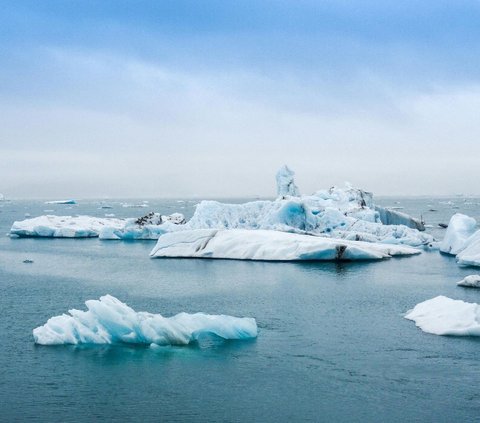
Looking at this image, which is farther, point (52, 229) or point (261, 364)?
point (52, 229)

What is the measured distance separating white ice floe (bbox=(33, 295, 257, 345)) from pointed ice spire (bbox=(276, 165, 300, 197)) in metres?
33.5

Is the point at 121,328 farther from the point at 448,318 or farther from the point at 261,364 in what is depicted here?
the point at 448,318

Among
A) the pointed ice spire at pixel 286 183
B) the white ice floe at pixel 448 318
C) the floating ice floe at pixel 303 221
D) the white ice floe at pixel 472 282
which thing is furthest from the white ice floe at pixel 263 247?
the pointed ice spire at pixel 286 183

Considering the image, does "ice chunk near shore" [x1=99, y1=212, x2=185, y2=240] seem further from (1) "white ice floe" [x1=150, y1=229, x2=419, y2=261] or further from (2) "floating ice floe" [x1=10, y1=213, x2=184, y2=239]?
(1) "white ice floe" [x1=150, y1=229, x2=419, y2=261]

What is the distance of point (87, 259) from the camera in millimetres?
32344

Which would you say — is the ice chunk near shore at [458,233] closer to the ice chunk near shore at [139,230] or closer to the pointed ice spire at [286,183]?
the pointed ice spire at [286,183]

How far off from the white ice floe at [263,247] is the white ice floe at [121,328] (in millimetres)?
15329

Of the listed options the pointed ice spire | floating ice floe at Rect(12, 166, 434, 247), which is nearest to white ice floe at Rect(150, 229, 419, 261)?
floating ice floe at Rect(12, 166, 434, 247)

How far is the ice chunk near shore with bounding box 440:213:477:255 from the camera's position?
32656 mm

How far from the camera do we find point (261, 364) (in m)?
12.2

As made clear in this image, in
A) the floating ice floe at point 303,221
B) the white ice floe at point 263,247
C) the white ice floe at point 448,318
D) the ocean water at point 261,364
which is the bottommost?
the ocean water at point 261,364

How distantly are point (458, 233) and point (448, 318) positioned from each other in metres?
19.1

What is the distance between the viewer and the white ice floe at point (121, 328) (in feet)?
43.8

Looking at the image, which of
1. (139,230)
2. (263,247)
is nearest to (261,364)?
(263,247)
